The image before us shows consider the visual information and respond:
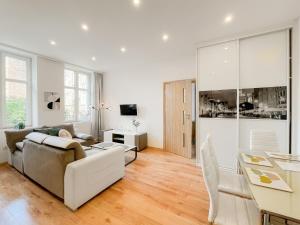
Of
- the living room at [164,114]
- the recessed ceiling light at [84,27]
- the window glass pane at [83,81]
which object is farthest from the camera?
the window glass pane at [83,81]

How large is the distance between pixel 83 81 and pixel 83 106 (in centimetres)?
98

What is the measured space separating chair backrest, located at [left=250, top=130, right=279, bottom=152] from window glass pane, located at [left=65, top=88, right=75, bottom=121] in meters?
5.31

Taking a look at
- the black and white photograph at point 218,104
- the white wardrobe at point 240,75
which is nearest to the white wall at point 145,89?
the white wardrobe at point 240,75

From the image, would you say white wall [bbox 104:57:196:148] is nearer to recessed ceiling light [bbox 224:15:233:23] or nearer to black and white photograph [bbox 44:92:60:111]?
recessed ceiling light [bbox 224:15:233:23]

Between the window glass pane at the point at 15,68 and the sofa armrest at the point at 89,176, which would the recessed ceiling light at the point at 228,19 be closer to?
the sofa armrest at the point at 89,176

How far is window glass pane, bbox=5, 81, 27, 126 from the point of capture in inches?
146

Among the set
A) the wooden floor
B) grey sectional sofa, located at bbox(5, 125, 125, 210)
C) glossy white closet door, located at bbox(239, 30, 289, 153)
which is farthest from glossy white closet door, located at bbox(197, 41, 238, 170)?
grey sectional sofa, located at bbox(5, 125, 125, 210)

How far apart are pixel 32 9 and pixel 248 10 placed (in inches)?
128

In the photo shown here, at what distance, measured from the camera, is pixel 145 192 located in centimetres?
237

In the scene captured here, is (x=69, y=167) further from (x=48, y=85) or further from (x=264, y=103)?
(x=264, y=103)

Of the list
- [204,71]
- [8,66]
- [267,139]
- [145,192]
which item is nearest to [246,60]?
[204,71]

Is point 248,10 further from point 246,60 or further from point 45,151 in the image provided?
point 45,151

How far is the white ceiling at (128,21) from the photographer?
6.88ft

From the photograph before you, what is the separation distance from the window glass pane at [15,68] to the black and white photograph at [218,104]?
15.5 ft
